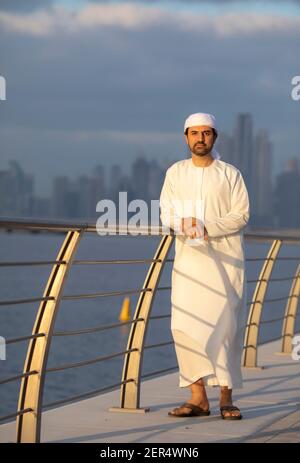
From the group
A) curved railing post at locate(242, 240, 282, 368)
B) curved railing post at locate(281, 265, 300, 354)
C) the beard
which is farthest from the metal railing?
curved railing post at locate(281, 265, 300, 354)

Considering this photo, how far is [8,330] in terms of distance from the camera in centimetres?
3666

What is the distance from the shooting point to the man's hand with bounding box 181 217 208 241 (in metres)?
6.85

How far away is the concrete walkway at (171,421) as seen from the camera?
6.36 meters

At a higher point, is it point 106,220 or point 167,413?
point 106,220

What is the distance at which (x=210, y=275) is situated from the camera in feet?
23.0

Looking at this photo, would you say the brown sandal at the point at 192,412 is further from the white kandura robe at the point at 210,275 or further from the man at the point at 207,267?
the white kandura robe at the point at 210,275

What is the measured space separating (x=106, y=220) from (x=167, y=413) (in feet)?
4.23

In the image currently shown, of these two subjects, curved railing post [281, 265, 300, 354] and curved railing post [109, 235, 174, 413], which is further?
curved railing post [281, 265, 300, 354]

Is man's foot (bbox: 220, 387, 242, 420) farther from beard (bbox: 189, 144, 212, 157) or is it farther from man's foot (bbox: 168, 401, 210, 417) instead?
beard (bbox: 189, 144, 212, 157)

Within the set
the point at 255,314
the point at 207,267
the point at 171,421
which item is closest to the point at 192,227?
the point at 207,267

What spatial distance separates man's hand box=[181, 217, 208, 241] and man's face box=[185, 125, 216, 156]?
41 cm

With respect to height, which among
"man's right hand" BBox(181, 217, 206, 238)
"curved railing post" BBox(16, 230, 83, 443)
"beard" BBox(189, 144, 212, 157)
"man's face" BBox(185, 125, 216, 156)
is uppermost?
"man's face" BBox(185, 125, 216, 156)
